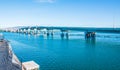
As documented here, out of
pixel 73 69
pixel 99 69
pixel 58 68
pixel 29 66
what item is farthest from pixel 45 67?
pixel 29 66

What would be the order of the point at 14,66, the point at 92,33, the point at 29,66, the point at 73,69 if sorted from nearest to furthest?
the point at 29,66 < the point at 14,66 < the point at 73,69 < the point at 92,33

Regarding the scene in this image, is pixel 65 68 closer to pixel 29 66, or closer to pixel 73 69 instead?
pixel 73 69

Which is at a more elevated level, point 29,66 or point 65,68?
point 29,66

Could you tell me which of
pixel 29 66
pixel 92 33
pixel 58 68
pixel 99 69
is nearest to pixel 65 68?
pixel 58 68

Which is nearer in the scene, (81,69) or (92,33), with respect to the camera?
(81,69)

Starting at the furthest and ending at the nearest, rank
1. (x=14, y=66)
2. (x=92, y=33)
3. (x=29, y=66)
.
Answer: (x=92, y=33)
(x=14, y=66)
(x=29, y=66)

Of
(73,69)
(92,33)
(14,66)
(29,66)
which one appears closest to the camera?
(29,66)

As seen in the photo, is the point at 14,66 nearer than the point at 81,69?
Yes

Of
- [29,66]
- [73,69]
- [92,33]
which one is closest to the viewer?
[29,66]

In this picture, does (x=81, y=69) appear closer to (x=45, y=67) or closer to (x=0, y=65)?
(x=45, y=67)
